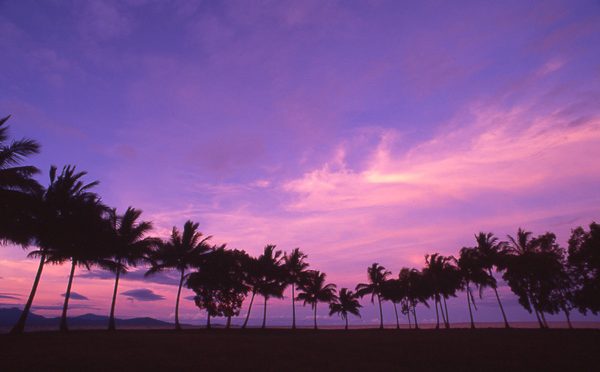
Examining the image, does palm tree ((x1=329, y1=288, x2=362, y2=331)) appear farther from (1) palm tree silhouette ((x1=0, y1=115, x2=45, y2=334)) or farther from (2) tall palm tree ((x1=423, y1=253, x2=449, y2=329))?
(1) palm tree silhouette ((x1=0, y1=115, x2=45, y2=334))

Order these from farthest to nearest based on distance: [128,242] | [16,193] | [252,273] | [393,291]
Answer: [393,291]
[252,273]
[128,242]
[16,193]

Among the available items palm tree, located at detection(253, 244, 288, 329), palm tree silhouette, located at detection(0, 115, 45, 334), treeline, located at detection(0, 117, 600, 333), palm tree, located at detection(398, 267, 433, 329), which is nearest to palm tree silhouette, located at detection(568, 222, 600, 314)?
treeline, located at detection(0, 117, 600, 333)

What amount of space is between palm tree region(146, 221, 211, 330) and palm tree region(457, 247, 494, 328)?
1429 inches

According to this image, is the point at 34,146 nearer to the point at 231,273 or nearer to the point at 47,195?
the point at 47,195

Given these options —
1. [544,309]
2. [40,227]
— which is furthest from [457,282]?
[40,227]

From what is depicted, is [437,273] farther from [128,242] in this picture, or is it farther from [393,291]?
[128,242]

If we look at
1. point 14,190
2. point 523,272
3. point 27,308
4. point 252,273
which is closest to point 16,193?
point 14,190

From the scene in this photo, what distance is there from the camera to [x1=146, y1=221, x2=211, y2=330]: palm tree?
3891cm

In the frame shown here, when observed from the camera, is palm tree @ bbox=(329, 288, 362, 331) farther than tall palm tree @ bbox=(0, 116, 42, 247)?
Yes

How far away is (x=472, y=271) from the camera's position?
47.4m

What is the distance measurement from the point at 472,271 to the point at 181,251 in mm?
39855

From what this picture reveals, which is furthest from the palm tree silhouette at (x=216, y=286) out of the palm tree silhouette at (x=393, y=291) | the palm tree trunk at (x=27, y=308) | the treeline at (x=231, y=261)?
the palm tree silhouette at (x=393, y=291)
